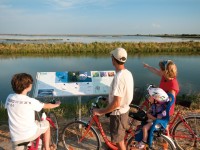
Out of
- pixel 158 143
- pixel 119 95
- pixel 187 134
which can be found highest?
pixel 119 95

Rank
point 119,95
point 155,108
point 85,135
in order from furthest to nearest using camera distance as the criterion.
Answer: point 85,135
point 155,108
point 119,95

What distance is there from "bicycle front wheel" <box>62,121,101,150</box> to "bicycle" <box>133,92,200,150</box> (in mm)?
1399

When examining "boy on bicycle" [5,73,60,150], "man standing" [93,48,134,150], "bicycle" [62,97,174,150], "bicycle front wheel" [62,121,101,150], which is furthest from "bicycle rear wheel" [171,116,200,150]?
"boy on bicycle" [5,73,60,150]

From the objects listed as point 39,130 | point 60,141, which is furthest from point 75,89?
point 39,130

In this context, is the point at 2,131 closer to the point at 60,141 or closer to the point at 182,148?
the point at 60,141

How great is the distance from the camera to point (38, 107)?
3434 millimetres

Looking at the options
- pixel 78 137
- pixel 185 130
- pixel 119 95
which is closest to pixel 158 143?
pixel 185 130

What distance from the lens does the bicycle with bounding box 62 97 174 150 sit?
14.2 feet

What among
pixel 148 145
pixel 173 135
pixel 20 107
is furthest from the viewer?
pixel 173 135

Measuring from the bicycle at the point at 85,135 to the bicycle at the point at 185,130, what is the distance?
2.30 feet

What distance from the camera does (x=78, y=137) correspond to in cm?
502

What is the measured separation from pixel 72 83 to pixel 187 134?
245cm

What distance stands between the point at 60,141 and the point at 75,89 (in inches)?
42.5

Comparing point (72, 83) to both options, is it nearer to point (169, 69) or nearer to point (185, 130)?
point (169, 69)
